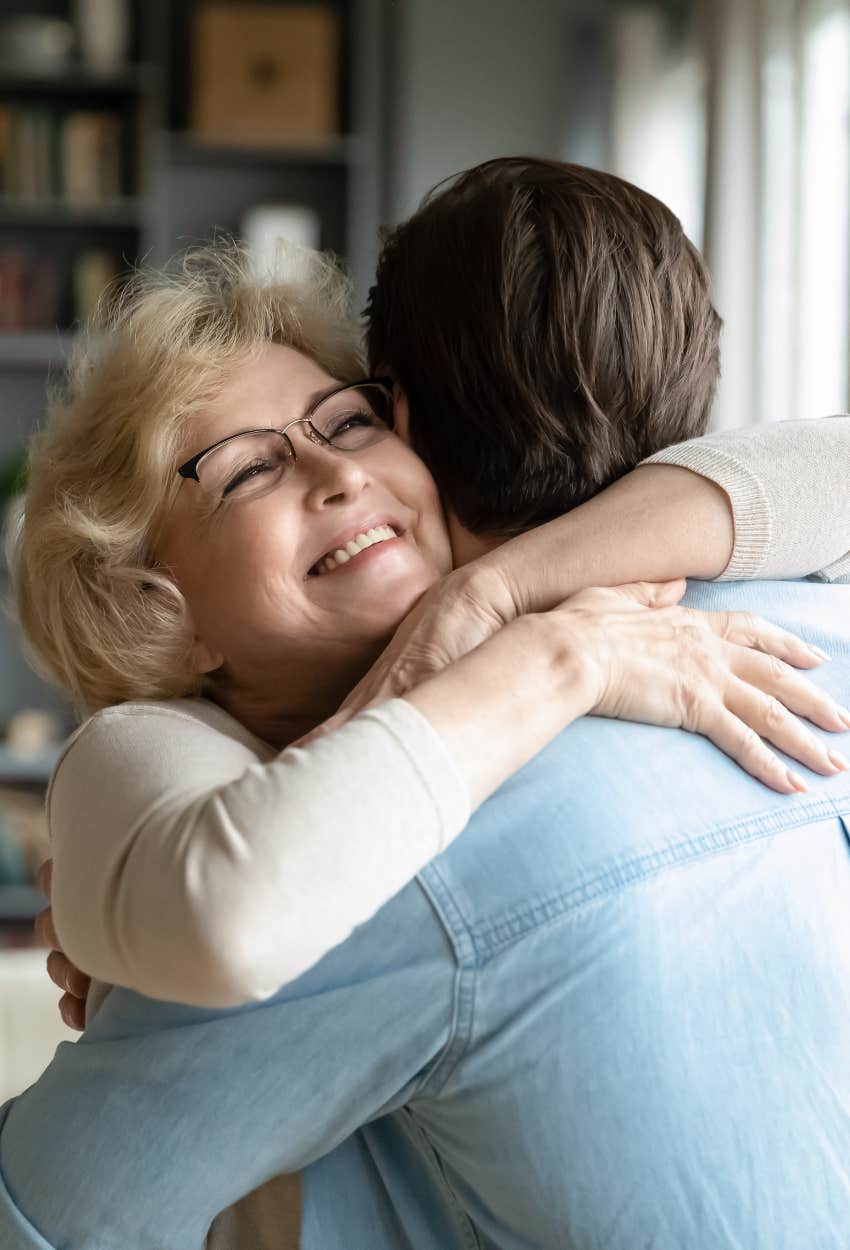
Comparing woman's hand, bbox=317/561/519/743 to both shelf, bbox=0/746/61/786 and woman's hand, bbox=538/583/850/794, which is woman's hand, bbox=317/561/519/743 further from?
shelf, bbox=0/746/61/786

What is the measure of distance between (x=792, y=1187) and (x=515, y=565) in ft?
1.51

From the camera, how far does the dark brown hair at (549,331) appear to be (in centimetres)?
106

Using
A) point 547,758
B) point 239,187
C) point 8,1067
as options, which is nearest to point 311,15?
point 239,187

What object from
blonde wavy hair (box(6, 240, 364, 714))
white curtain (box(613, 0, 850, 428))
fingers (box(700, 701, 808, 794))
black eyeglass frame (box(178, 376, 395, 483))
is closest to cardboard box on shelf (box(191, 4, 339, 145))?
white curtain (box(613, 0, 850, 428))

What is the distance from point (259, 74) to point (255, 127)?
0.19 meters

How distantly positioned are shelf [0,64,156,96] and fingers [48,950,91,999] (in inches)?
165

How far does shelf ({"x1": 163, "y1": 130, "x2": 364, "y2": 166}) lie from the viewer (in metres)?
4.96

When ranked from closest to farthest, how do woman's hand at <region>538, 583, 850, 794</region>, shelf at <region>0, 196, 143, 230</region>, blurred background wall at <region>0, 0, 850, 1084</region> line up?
woman's hand at <region>538, 583, 850, 794</region>, blurred background wall at <region>0, 0, 850, 1084</region>, shelf at <region>0, 196, 143, 230</region>

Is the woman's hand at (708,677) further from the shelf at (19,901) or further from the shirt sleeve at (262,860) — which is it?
the shelf at (19,901)

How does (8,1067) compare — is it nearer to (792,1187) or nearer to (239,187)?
(792,1187)

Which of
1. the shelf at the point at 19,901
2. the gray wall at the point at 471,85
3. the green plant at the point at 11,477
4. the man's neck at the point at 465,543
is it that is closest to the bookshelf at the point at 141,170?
the gray wall at the point at 471,85

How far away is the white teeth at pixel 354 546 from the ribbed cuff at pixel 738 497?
23cm

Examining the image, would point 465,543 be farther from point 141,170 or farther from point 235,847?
point 141,170

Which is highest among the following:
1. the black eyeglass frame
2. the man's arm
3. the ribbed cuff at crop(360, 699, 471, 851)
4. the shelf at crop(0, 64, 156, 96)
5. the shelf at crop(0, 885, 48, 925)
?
the shelf at crop(0, 64, 156, 96)
